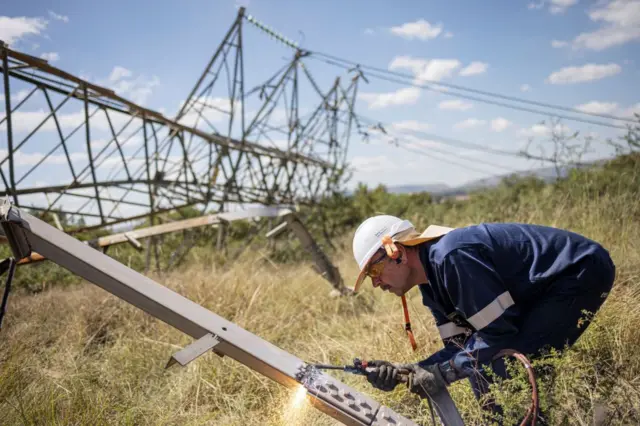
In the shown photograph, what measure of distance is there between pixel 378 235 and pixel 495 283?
67 cm

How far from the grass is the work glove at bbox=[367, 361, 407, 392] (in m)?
0.55

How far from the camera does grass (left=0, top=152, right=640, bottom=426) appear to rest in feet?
8.09

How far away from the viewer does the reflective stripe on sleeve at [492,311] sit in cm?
207

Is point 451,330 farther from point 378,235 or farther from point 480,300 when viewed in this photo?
point 378,235

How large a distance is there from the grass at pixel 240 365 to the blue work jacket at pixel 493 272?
0.91 ft

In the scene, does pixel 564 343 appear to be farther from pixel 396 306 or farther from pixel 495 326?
pixel 396 306

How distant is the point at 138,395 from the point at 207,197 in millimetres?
7322

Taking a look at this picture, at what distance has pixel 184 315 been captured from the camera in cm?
204

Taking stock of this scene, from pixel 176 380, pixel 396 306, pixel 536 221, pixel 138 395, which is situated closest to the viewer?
pixel 138 395

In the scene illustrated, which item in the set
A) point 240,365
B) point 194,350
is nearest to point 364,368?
point 194,350

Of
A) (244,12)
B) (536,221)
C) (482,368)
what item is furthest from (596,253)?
(244,12)

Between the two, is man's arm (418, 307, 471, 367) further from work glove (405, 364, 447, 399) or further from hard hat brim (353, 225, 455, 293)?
hard hat brim (353, 225, 455, 293)

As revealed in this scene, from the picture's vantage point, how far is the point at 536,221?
6.07 metres

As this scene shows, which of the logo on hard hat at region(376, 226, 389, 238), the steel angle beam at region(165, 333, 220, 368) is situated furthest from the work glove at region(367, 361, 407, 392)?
the steel angle beam at region(165, 333, 220, 368)
